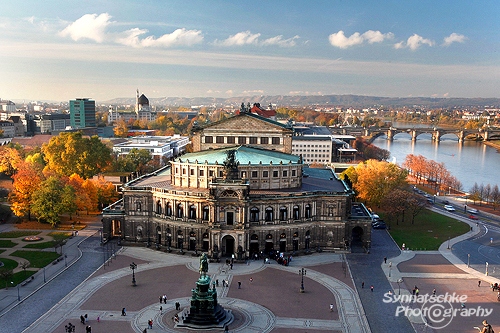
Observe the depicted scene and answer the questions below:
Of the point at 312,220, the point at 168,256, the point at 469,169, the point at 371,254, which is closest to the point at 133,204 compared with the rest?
the point at 168,256

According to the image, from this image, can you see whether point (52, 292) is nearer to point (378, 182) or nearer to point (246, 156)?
A: point (246, 156)

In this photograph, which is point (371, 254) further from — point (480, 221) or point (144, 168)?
point (144, 168)

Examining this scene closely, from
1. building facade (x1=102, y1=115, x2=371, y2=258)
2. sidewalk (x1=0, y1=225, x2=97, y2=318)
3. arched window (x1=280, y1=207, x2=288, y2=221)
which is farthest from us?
arched window (x1=280, y1=207, x2=288, y2=221)

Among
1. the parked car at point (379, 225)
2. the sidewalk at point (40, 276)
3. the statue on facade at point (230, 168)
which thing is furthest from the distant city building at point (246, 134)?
the sidewalk at point (40, 276)

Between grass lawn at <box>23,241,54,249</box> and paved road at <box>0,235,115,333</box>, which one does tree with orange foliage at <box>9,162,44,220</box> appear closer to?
grass lawn at <box>23,241,54,249</box>

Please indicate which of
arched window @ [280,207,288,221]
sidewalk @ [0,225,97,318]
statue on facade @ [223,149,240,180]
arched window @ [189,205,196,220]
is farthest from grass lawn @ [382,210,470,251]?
sidewalk @ [0,225,97,318]

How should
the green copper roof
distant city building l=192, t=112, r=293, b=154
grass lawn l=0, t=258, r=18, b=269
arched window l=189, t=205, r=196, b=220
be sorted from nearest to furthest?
1. grass lawn l=0, t=258, r=18, b=269
2. arched window l=189, t=205, r=196, b=220
3. the green copper roof
4. distant city building l=192, t=112, r=293, b=154
